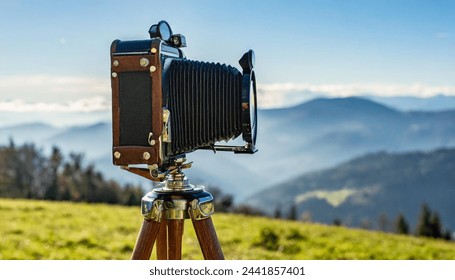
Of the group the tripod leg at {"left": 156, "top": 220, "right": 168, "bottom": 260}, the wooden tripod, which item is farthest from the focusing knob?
the tripod leg at {"left": 156, "top": 220, "right": 168, "bottom": 260}

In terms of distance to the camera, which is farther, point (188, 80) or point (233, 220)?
point (233, 220)

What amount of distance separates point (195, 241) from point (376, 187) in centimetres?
8571

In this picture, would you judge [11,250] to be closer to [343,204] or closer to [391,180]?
[343,204]

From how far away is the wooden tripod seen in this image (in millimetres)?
2766

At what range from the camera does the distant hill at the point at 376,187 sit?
267 feet

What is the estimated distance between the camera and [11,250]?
634 centimetres

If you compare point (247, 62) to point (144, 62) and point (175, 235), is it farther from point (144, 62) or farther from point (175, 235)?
point (175, 235)

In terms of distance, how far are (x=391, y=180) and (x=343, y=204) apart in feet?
31.0

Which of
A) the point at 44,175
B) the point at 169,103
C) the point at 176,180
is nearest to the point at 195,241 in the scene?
the point at 176,180

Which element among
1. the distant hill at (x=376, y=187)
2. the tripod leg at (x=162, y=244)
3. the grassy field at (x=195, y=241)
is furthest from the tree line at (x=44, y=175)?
the distant hill at (x=376, y=187)

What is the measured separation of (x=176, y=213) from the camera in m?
2.78
